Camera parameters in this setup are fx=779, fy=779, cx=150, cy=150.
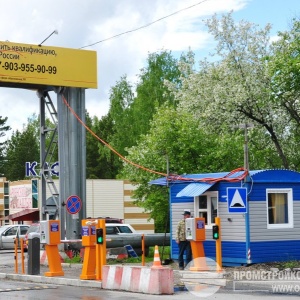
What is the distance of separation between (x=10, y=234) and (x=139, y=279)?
26.7m

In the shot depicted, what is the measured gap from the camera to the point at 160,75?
232 ft

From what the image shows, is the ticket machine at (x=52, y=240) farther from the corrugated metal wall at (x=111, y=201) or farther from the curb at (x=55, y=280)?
the corrugated metal wall at (x=111, y=201)

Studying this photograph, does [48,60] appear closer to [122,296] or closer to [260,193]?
[260,193]

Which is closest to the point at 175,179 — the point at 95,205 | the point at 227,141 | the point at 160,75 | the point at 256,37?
the point at 227,141

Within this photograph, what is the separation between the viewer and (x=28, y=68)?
1169 inches

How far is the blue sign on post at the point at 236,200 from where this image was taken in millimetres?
19797

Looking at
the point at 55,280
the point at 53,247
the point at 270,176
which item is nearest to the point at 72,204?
the point at 53,247

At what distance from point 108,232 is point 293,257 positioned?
10827 mm

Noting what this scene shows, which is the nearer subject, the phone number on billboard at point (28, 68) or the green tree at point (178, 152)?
the phone number on billboard at point (28, 68)

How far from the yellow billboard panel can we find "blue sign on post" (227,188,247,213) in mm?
12363

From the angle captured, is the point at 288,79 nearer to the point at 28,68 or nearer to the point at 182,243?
the point at 28,68

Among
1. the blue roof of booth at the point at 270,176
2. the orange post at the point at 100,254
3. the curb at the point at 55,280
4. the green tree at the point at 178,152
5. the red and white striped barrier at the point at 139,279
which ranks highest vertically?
the green tree at the point at 178,152

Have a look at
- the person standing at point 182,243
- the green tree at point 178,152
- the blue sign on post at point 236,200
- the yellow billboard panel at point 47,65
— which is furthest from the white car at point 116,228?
the blue sign on post at point 236,200

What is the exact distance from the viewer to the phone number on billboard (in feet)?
95.6
